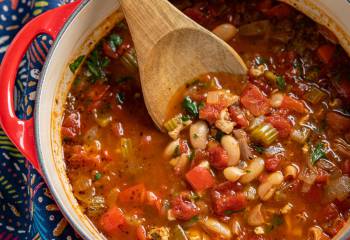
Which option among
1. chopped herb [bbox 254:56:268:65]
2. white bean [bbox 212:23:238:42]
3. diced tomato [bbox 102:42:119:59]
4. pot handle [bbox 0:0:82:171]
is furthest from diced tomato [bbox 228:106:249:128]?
pot handle [bbox 0:0:82:171]

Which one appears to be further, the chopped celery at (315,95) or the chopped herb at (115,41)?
the chopped herb at (115,41)

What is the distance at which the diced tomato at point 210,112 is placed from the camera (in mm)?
3938

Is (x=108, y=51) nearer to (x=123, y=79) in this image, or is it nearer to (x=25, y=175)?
(x=123, y=79)

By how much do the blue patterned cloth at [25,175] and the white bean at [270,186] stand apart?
1203 mm

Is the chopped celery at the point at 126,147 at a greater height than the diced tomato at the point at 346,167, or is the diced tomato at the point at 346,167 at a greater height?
the chopped celery at the point at 126,147

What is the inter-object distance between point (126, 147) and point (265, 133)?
877 mm

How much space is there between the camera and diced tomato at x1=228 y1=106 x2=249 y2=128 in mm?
3930

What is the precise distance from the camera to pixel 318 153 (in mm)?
3863

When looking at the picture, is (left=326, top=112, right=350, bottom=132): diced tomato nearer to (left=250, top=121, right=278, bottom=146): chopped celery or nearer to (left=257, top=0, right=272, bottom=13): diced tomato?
(left=250, top=121, right=278, bottom=146): chopped celery

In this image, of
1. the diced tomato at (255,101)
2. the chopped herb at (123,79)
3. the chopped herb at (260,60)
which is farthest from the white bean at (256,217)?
the chopped herb at (123,79)

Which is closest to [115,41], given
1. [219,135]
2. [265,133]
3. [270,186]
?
[219,135]

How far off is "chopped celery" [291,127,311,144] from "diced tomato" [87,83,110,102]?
125 centimetres

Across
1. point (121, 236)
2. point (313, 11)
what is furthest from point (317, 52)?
point (121, 236)

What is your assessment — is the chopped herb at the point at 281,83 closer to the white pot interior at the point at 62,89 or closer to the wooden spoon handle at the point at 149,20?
the wooden spoon handle at the point at 149,20
